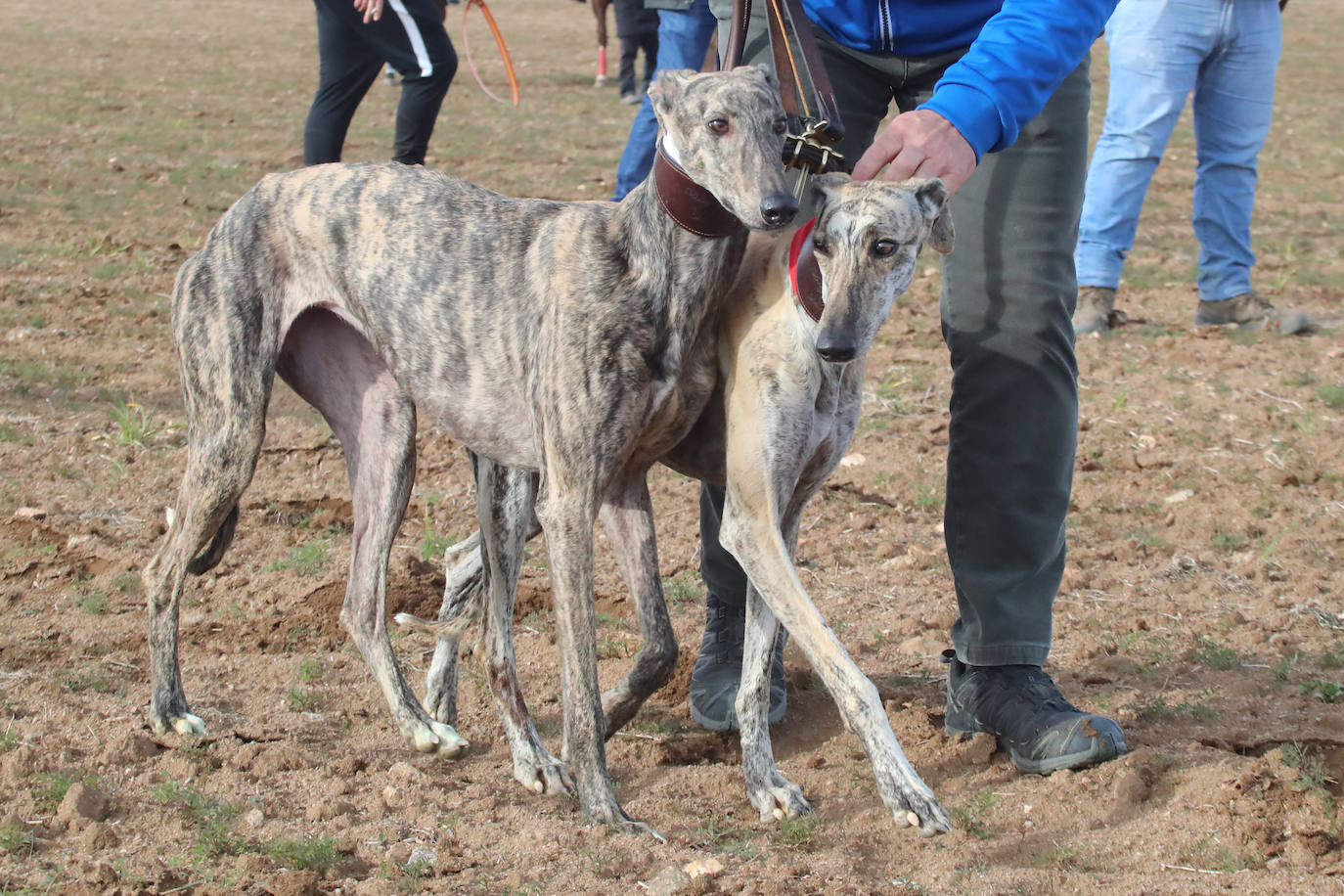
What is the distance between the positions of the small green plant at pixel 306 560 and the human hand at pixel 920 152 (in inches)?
92.9

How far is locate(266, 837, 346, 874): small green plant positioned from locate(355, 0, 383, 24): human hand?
17.0ft

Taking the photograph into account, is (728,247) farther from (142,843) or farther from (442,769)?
(142,843)

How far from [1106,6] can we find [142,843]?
8.57ft

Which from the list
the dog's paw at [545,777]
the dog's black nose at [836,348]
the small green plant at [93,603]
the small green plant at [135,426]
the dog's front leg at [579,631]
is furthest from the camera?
the small green plant at [135,426]

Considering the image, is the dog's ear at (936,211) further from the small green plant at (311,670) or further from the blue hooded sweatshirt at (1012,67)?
the small green plant at (311,670)

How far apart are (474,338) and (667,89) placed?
2.56ft

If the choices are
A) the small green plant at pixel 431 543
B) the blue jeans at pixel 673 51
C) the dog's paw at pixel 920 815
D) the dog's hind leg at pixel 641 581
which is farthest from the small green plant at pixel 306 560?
the blue jeans at pixel 673 51

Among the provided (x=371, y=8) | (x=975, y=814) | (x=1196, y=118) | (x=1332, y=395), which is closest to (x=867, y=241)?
(x=975, y=814)

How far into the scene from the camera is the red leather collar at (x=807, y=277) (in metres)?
2.92

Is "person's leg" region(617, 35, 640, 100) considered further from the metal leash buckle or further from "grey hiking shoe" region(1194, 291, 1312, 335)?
the metal leash buckle

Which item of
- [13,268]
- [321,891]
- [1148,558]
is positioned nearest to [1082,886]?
[321,891]

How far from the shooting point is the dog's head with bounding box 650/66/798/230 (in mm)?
2768

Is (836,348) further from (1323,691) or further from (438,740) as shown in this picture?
(1323,691)

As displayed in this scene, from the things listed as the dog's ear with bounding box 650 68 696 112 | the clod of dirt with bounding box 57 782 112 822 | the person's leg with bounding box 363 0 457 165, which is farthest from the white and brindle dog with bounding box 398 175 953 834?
the person's leg with bounding box 363 0 457 165
